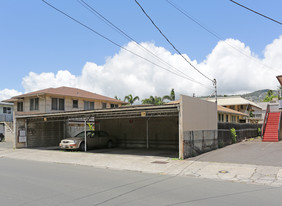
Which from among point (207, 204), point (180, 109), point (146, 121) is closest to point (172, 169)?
point (180, 109)

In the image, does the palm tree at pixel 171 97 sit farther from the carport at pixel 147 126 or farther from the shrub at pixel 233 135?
the shrub at pixel 233 135

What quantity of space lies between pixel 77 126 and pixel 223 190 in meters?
22.1

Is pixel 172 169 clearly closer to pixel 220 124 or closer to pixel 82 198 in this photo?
pixel 82 198

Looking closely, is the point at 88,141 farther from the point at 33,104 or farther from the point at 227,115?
the point at 227,115

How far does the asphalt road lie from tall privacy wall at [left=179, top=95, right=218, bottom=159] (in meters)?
4.50

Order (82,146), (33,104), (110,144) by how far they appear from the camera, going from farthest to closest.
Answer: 1. (33,104)
2. (110,144)
3. (82,146)

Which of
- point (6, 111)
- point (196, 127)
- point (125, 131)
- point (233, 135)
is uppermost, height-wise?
point (6, 111)

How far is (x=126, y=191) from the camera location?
721 centimetres

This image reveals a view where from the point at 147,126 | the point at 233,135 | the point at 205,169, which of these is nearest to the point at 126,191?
the point at 205,169

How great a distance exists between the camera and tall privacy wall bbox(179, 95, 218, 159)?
1377 cm

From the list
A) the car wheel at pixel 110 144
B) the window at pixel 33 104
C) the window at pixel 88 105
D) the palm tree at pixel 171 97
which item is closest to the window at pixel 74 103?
the window at pixel 88 105

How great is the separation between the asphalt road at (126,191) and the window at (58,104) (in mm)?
19178

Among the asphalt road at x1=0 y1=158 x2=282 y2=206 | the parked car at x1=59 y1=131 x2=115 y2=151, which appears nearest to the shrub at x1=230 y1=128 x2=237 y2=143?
the parked car at x1=59 y1=131 x2=115 y2=151

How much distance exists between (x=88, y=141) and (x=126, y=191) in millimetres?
12736
